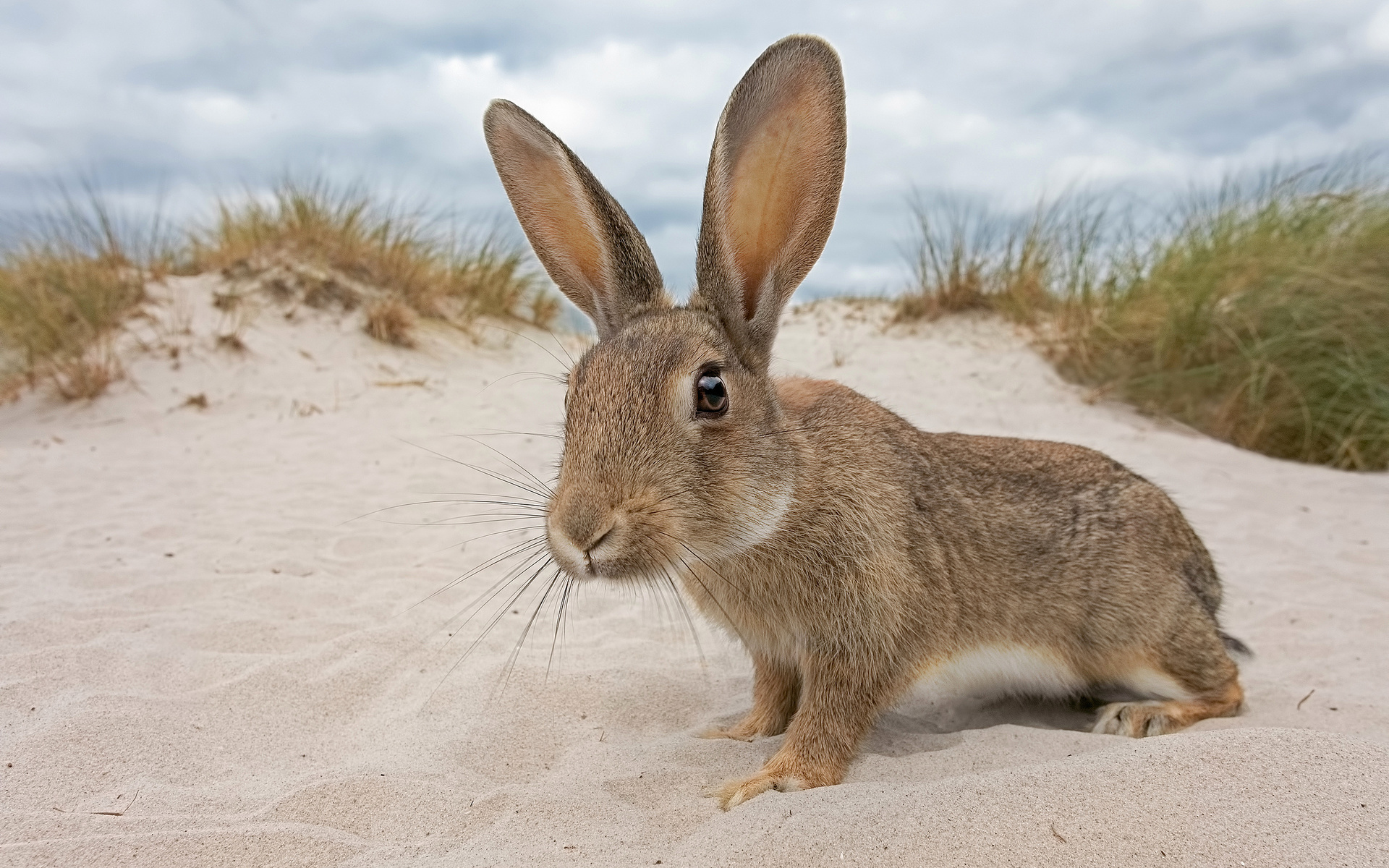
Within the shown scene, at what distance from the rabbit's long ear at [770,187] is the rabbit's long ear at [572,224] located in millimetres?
220

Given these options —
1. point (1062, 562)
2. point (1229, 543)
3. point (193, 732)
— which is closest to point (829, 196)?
point (1062, 562)

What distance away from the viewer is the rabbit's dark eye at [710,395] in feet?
8.32

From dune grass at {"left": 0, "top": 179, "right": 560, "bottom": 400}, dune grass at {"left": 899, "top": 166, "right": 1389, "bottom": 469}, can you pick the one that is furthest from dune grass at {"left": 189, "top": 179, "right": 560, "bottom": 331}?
dune grass at {"left": 899, "top": 166, "right": 1389, "bottom": 469}

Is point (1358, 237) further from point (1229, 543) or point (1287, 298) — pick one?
point (1229, 543)

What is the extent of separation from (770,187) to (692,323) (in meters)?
0.48

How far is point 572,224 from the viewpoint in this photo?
Result: 3.04 metres

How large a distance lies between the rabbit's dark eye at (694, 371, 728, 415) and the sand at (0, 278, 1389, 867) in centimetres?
105

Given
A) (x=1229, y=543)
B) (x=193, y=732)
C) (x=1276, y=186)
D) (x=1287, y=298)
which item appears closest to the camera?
(x=193, y=732)

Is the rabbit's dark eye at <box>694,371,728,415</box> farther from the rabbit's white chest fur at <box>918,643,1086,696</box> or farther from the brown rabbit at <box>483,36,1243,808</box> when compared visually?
the rabbit's white chest fur at <box>918,643,1086,696</box>

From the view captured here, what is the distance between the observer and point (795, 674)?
3139 mm

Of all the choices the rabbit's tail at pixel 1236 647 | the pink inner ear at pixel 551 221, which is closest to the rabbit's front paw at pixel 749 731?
the pink inner ear at pixel 551 221

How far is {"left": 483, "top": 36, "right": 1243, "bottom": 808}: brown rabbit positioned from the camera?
2.46 m

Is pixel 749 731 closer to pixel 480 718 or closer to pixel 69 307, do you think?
pixel 480 718

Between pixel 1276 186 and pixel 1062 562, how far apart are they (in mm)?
9740
